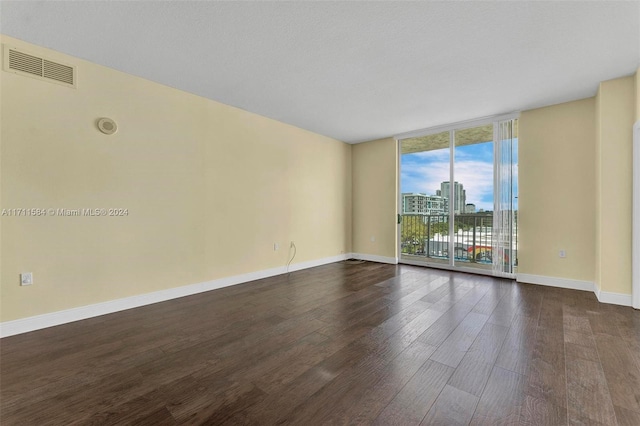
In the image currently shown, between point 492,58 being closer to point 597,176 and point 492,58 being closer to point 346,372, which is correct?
point 597,176

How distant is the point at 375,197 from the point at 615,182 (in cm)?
354

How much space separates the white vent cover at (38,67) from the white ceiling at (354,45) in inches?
5.8

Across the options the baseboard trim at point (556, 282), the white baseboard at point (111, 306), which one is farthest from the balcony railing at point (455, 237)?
the white baseboard at point (111, 306)

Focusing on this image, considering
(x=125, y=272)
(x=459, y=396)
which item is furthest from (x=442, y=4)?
(x=125, y=272)

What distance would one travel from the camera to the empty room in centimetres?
169

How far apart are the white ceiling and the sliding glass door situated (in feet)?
3.14

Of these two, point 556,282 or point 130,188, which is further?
point 556,282

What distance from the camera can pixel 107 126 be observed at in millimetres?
2891

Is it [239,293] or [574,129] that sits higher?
[574,129]

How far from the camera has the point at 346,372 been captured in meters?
1.82

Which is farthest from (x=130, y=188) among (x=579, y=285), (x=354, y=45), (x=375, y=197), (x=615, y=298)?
(x=579, y=285)

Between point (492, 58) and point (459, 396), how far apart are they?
116 inches

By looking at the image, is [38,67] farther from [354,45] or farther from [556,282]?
[556,282]

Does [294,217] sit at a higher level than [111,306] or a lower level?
higher
